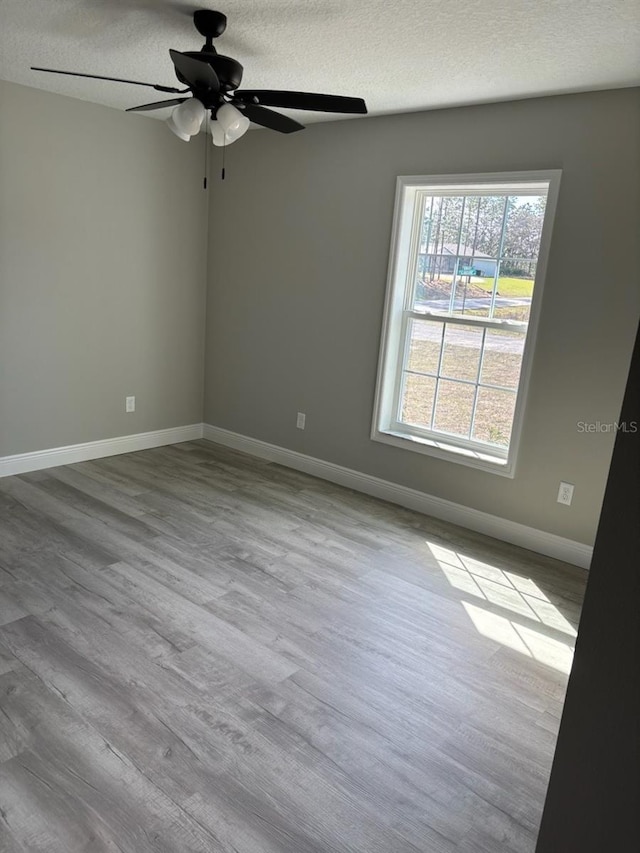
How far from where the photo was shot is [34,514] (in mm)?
3463

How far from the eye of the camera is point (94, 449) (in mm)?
4496

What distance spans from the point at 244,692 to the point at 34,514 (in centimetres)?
196

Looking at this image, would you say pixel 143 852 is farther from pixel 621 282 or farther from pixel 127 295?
pixel 127 295

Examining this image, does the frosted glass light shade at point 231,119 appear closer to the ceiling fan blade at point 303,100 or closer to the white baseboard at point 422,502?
the ceiling fan blade at point 303,100

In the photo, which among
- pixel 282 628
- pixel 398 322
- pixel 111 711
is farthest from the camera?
pixel 398 322

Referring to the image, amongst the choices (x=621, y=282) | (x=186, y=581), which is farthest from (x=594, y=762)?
(x=621, y=282)

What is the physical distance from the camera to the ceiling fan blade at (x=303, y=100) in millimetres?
2379

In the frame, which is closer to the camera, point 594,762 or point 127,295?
point 594,762

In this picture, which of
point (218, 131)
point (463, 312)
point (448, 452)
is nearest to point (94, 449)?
point (448, 452)

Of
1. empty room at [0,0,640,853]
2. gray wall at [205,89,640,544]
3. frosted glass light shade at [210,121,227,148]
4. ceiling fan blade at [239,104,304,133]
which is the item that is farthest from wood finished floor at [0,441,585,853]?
ceiling fan blade at [239,104,304,133]

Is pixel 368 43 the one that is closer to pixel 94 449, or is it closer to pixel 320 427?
pixel 320 427

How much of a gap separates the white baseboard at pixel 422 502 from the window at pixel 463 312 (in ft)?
1.03

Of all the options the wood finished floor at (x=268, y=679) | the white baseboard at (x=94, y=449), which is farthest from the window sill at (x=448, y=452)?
the white baseboard at (x=94, y=449)

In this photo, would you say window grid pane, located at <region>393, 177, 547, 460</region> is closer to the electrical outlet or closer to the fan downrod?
the electrical outlet
